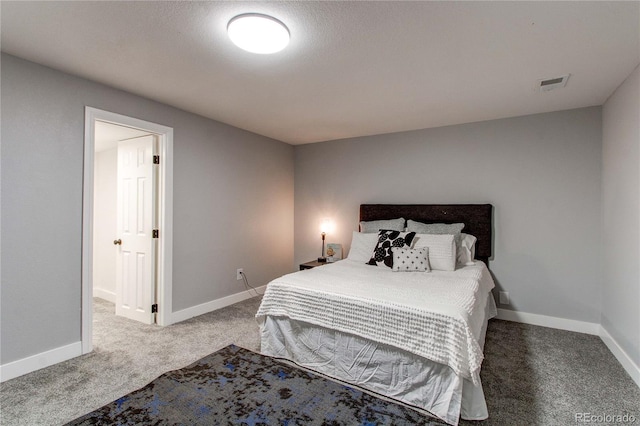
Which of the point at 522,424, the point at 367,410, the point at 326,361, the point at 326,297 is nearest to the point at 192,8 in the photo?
the point at 326,297

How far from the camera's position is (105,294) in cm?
439

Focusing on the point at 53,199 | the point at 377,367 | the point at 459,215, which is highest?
the point at 53,199

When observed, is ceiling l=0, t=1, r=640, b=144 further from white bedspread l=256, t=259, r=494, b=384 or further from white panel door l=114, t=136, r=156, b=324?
white bedspread l=256, t=259, r=494, b=384

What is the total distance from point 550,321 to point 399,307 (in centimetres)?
242

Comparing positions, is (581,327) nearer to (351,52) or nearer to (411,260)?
(411,260)

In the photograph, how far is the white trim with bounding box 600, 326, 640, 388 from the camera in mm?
2223

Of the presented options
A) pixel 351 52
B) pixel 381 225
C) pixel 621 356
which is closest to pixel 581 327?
pixel 621 356

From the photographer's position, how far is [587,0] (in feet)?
5.19

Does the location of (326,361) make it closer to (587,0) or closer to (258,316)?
(258,316)

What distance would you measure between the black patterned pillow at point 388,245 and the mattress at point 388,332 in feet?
1.24

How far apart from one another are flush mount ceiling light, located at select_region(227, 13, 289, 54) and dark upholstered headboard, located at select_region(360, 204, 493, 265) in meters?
2.67

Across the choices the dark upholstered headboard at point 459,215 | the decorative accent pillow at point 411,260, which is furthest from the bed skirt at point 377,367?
the dark upholstered headboard at point 459,215

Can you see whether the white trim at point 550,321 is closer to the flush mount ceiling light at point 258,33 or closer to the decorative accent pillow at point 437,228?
the decorative accent pillow at point 437,228

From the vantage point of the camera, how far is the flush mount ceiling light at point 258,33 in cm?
173
